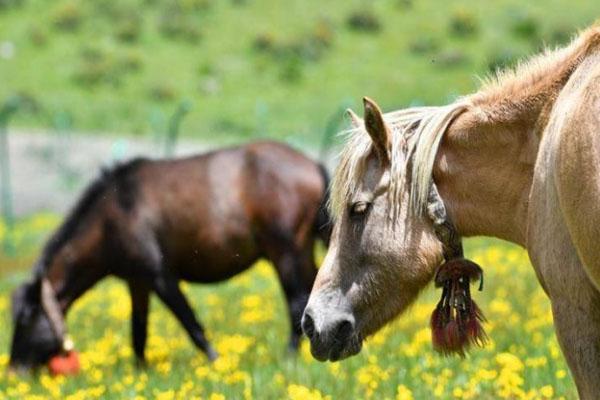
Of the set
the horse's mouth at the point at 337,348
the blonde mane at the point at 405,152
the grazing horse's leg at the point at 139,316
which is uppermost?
the blonde mane at the point at 405,152

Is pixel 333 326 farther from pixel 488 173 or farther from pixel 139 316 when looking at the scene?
pixel 139 316

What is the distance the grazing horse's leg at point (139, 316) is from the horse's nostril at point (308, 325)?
503 cm

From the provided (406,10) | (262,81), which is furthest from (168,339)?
(406,10)

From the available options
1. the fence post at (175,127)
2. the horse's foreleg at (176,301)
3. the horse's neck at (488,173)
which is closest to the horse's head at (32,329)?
the horse's foreleg at (176,301)

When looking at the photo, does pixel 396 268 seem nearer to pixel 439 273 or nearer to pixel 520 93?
pixel 439 273

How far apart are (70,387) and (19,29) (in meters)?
39.6

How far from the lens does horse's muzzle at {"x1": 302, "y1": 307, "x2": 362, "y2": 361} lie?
4824 mm

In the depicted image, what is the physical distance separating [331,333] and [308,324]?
112 millimetres

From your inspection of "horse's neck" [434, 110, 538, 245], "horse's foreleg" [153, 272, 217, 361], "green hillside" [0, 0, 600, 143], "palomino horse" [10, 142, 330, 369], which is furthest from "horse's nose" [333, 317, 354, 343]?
"green hillside" [0, 0, 600, 143]

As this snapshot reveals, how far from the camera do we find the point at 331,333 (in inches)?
190

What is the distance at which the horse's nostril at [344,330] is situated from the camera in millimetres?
4852

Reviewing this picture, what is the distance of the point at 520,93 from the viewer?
4645 mm

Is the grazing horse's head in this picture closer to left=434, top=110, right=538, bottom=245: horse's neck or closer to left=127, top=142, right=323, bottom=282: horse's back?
left=434, top=110, right=538, bottom=245: horse's neck

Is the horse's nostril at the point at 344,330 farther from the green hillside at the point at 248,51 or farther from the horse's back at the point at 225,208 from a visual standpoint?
the green hillside at the point at 248,51
